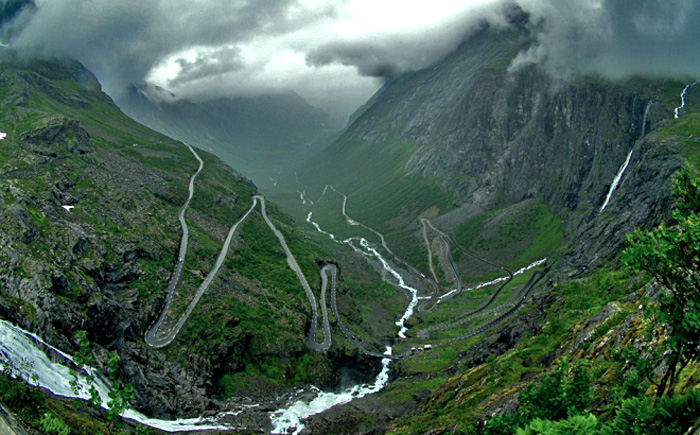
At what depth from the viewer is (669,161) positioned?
114 m

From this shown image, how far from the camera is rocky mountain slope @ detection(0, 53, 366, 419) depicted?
65.9 metres

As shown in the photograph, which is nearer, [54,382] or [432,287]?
[54,382]

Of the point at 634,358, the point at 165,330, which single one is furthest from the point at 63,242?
the point at 634,358

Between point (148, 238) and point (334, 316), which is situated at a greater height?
point (148, 238)

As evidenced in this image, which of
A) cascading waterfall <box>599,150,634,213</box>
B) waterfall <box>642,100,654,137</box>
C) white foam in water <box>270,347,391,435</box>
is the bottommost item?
white foam in water <box>270,347,391,435</box>

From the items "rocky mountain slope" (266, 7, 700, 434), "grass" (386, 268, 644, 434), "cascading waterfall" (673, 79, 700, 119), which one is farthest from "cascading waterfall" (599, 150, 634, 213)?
"grass" (386, 268, 644, 434)

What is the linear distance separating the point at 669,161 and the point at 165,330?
122 meters

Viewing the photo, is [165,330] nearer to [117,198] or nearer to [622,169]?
[117,198]

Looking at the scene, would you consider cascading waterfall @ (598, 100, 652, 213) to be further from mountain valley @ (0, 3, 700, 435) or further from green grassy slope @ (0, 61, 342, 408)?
green grassy slope @ (0, 61, 342, 408)

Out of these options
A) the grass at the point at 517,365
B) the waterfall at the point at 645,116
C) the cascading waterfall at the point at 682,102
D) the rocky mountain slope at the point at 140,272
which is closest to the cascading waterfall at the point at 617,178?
the waterfall at the point at 645,116

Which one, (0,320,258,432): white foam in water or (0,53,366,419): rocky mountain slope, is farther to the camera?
(0,53,366,419): rocky mountain slope

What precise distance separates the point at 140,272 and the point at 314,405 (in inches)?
1636

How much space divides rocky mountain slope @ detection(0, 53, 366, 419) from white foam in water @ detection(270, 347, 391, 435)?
5.04m

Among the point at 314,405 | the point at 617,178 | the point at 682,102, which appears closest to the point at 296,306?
the point at 314,405
